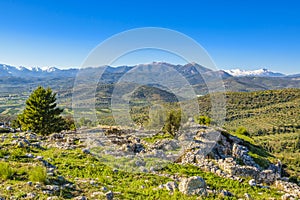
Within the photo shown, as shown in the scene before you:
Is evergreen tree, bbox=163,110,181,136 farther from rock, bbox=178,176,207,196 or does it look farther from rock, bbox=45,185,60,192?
rock, bbox=45,185,60,192

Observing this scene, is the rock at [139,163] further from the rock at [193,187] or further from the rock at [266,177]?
the rock at [266,177]

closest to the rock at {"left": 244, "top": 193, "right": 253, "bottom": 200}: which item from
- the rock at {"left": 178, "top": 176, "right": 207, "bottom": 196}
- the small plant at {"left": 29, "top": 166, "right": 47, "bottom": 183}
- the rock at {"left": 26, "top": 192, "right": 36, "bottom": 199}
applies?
the rock at {"left": 178, "top": 176, "right": 207, "bottom": 196}

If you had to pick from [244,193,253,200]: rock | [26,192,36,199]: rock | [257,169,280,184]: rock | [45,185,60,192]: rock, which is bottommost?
[257,169,280,184]: rock

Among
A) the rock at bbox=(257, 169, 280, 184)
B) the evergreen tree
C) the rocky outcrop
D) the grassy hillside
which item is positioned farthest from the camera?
the grassy hillside

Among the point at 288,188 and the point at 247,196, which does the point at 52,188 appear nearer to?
the point at 247,196

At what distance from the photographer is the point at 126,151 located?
74.6 feet

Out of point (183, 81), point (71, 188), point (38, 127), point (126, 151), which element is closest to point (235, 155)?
point (183, 81)

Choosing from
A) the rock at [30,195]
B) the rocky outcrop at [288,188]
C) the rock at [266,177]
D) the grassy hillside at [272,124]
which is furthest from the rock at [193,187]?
the grassy hillside at [272,124]

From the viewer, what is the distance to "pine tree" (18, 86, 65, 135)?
44.0 metres

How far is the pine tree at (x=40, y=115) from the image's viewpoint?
43969 millimetres

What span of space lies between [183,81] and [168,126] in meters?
13.4

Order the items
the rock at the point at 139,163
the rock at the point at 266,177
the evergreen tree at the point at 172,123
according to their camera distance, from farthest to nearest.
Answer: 1. the evergreen tree at the point at 172,123
2. the rock at the point at 266,177
3. the rock at the point at 139,163

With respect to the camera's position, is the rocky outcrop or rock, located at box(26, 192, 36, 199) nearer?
rock, located at box(26, 192, 36, 199)

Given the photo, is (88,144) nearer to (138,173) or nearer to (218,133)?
(138,173)
